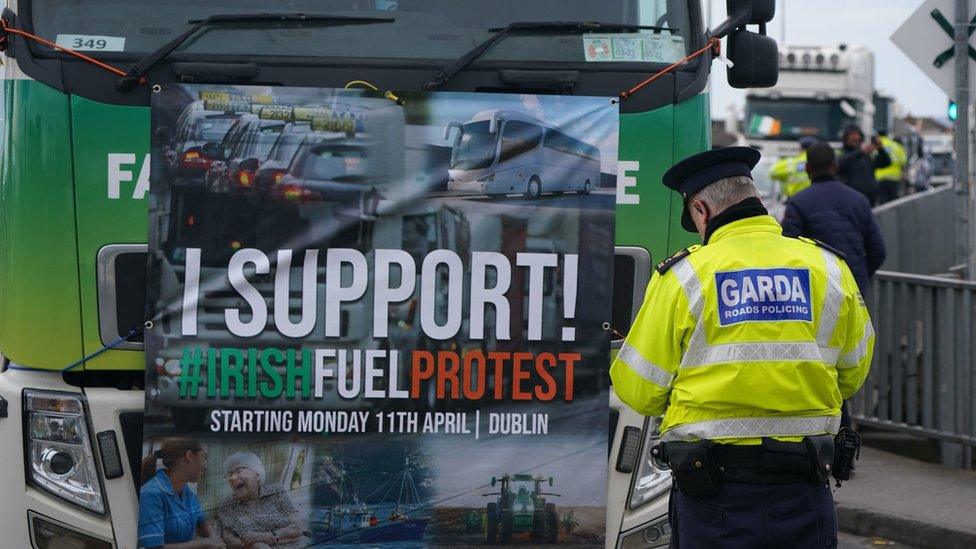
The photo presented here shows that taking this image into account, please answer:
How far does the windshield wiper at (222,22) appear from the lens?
4816 millimetres

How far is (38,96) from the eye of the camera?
15.7 feet

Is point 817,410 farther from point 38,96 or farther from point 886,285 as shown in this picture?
point 886,285

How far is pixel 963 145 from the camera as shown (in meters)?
9.22

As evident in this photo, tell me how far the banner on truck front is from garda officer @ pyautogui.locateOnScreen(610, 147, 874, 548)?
87 cm

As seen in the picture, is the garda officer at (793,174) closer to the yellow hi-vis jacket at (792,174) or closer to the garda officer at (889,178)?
the yellow hi-vis jacket at (792,174)

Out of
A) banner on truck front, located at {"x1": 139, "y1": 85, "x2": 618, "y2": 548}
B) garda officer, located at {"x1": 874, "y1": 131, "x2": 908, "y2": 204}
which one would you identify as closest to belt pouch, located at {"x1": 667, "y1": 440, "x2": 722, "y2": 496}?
banner on truck front, located at {"x1": 139, "y1": 85, "x2": 618, "y2": 548}

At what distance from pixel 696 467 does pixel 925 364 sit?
17.9ft

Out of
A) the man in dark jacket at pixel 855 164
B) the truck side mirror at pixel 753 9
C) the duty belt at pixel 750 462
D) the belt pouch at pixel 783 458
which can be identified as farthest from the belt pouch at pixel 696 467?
the man in dark jacket at pixel 855 164

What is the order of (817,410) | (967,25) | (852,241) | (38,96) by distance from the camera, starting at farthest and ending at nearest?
(967,25)
(852,241)
(38,96)
(817,410)

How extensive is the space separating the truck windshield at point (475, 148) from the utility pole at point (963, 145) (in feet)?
16.6

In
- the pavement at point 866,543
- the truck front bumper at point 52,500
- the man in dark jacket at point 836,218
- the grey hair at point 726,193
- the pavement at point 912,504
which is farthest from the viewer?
the man in dark jacket at point 836,218

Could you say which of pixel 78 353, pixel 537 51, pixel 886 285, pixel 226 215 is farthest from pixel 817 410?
pixel 886 285

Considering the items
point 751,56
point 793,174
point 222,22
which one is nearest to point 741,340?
point 751,56

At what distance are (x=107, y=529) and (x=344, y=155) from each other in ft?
4.77
